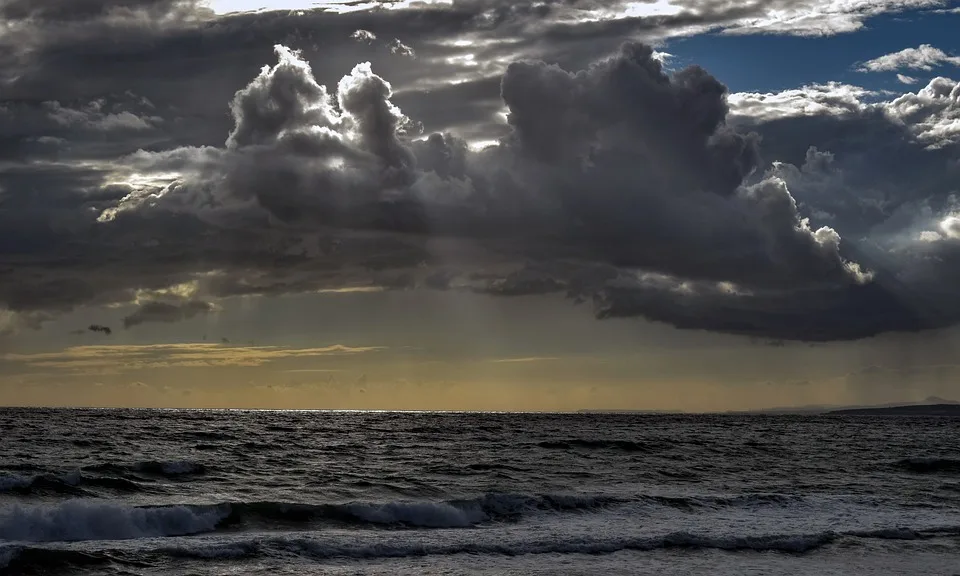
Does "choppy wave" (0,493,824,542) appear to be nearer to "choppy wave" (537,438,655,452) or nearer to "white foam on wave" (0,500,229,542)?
"white foam on wave" (0,500,229,542)

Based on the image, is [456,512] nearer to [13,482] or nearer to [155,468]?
[155,468]

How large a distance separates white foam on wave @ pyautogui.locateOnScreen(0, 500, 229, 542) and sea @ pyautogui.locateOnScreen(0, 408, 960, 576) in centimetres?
7

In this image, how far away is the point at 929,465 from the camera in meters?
61.0

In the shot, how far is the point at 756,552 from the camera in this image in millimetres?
29469

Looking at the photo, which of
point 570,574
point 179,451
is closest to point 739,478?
point 570,574

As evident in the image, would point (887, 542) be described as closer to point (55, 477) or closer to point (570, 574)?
point (570, 574)

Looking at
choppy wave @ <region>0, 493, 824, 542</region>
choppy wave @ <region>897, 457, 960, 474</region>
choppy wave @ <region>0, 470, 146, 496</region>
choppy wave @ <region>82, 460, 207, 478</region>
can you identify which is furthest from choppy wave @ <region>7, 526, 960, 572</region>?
choppy wave @ <region>897, 457, 960, 474</region>

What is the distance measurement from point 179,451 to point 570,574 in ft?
127

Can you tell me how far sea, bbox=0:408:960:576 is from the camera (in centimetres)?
2694

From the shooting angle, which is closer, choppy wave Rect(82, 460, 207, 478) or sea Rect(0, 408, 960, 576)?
sea Rect(0, 408, 960, 576)

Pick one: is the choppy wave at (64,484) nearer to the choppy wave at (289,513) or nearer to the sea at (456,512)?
the sea at (456,512)

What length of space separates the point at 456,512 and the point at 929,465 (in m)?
38.7

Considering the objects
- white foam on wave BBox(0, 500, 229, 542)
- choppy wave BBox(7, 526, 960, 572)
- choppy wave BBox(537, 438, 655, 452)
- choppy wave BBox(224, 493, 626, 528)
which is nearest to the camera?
choppy wave BBox(7, 526, 960, 572)

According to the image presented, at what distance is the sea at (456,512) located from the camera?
1061 inches
